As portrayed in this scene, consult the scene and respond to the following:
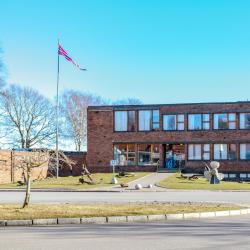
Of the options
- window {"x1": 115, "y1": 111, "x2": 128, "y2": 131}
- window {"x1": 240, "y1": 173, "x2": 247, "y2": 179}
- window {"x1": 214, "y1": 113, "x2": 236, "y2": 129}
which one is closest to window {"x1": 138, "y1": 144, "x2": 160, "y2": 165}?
window {"x1": 115, "y1": 111, "x2": 128, "y2": 131}

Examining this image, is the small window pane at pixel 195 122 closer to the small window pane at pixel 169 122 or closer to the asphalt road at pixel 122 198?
the small window pane at pixel 169 122

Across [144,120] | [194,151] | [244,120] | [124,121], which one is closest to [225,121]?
[244,120]

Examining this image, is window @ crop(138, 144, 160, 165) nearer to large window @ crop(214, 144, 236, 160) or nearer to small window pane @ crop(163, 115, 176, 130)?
small window pane @ crop(163, 115, 176, 130)

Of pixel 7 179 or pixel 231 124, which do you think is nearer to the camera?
pixel 7 179

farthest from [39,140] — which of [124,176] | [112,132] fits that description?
[124,176]

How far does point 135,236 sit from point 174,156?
49.4m

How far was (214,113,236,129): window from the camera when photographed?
59.9m

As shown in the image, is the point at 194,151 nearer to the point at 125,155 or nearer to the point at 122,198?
the point at 125,155

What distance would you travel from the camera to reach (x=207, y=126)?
60656 millimetres

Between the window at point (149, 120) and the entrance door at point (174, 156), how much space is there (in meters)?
2.82

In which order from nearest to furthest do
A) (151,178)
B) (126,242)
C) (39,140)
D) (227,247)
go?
(227,247) → (126,242) → (151,178) → (39,140)

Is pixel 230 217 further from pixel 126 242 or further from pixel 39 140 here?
pixel 39 140

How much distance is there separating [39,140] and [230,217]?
61.0 meters

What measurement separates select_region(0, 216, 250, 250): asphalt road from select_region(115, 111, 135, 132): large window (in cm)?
4616
